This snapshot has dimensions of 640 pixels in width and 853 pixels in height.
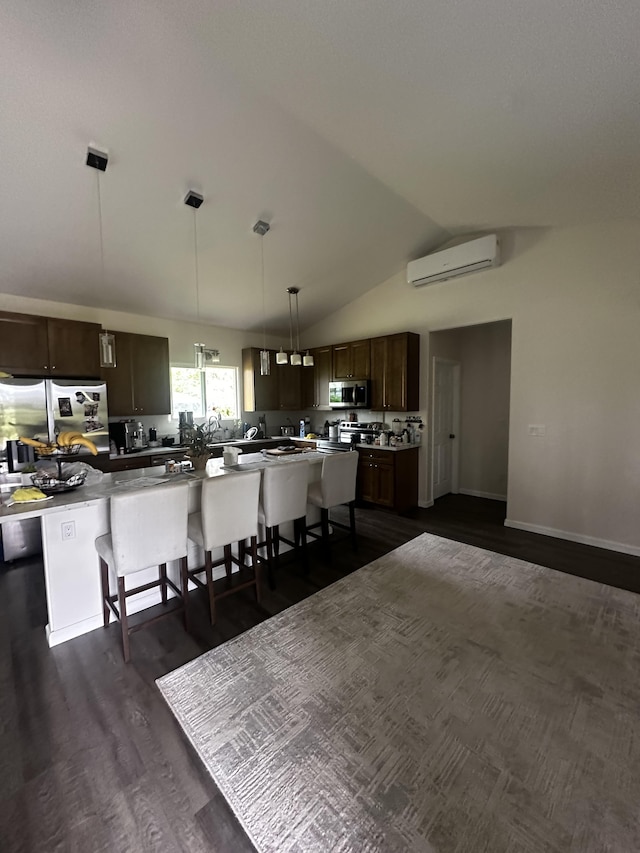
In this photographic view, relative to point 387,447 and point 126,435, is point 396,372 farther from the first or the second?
point 126,435

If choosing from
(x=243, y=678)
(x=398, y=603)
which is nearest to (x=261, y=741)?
(x=243, y=678)

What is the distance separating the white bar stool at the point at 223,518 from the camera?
7.98ft

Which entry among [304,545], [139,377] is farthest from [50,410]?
[304,545]

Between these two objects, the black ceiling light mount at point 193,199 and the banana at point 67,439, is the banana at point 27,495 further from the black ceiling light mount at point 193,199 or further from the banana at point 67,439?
the black ceiling light mount at point 193,199

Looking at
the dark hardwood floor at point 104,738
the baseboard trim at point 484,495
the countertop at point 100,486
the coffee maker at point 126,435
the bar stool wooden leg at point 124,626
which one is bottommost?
the dark hardwood floor at point 104,738

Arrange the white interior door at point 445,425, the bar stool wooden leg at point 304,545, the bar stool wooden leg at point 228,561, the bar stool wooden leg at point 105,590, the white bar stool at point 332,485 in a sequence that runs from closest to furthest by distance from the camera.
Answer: the bar stool wooden leg at point 105,590 → the bar stool wooden leg at point 228,561 → the bar stool wooden leg at point 304,545 → the white bar stool at point 332,485 → the white interior door at point 445,425

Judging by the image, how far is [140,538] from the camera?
218 centimetres

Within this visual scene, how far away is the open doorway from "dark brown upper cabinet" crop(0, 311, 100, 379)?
451 centimetres

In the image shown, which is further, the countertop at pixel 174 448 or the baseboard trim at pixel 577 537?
the countertop at pixel 174 448

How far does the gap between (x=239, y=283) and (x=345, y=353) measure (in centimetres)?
195

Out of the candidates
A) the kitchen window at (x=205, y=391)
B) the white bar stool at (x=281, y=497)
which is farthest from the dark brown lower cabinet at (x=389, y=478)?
the kitchen window at (x=205, y=391)

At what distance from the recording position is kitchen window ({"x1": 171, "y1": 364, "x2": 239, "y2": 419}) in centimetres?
545

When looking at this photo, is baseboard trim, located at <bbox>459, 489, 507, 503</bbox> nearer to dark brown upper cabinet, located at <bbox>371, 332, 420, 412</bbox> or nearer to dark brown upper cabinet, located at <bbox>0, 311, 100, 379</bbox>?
dark brown upper cabinet, located at <bbox>371, 332, 420, 412</bbox>

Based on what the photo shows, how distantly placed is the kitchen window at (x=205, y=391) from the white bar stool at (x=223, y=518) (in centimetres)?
318
